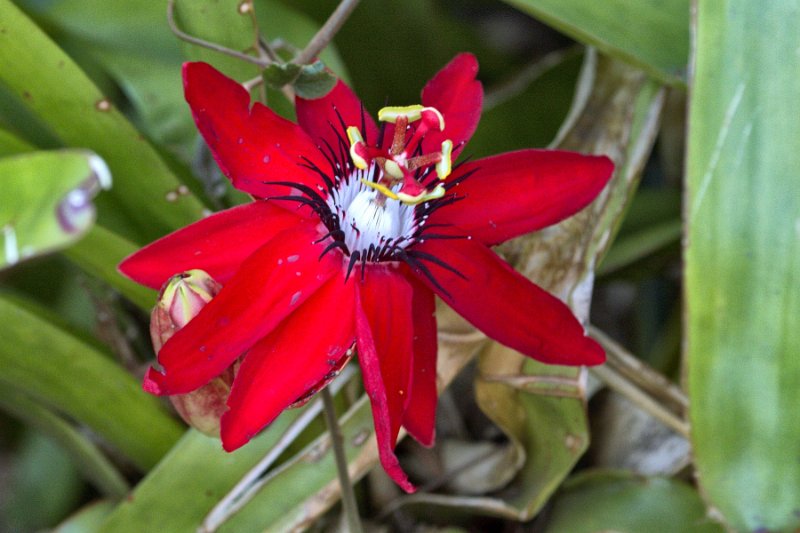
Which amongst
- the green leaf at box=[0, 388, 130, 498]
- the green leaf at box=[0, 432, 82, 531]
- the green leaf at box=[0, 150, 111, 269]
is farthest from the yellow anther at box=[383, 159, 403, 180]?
the green leaf at box=[0, 432, 82, 531]

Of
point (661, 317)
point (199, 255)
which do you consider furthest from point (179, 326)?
point (661, 317)

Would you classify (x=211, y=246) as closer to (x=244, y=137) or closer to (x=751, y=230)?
(x=244, y=137)

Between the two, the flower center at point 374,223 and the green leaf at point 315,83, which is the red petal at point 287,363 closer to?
the flower center at point 374,223

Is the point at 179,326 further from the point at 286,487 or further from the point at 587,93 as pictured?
the point at 587,93

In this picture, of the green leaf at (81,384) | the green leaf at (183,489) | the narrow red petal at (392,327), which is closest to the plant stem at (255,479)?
the green leaf at (183,489)

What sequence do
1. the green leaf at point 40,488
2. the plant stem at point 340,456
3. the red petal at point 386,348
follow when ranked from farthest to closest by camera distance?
the green leaf at point 40,488, the plant stem at point 340,456, the red petal at point 386,348
